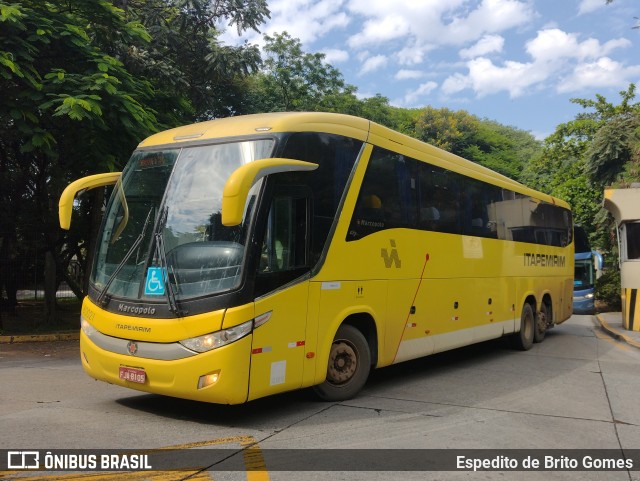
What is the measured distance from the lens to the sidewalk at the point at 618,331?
14117 millimetres

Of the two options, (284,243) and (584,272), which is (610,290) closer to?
(584,272)

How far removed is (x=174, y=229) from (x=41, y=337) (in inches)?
367

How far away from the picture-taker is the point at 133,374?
5.78 meters

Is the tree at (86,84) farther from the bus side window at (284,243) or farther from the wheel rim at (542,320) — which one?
the wheel rim at (542,320)

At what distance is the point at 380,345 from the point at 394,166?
2425 millimetres

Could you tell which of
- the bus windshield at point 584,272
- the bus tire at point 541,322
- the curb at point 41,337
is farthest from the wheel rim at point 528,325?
the bus windshield at point 584,272

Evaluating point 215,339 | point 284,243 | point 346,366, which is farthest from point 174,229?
point 346,366

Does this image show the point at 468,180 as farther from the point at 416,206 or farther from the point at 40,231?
the point at 40,231

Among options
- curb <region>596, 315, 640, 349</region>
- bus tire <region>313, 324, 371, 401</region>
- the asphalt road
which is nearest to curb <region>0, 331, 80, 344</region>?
the asphalt road

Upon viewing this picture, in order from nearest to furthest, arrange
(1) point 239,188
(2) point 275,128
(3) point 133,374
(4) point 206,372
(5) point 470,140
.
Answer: (1) point 239,188
(4) point 206,372
(3) point 133,374
(2) point 275,128
(5) point 470,140

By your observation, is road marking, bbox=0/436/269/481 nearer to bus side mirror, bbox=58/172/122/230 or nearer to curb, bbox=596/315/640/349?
bus side mirror, bbox=58/172/122/230

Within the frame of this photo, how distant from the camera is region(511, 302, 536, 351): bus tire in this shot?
1233 centimetres

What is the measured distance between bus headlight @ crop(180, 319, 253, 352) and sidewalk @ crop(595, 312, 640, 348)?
11428 millimetres

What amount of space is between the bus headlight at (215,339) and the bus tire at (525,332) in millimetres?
8314
